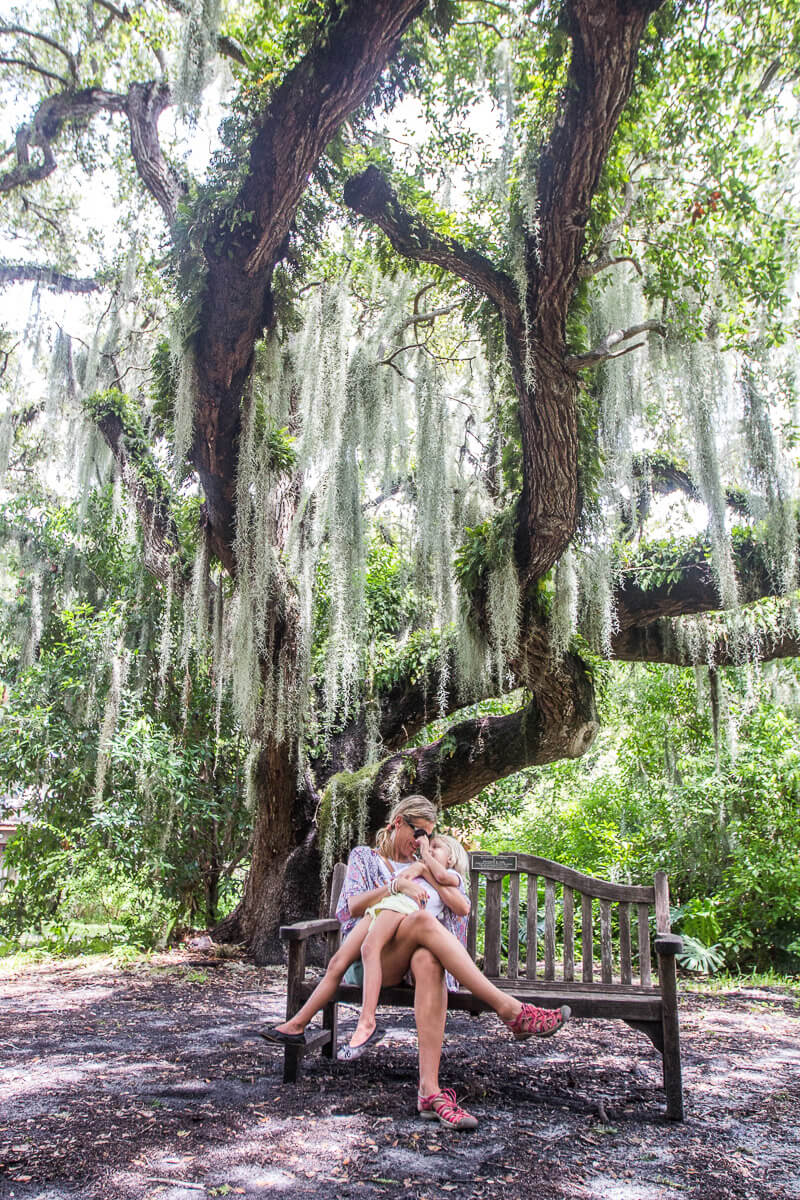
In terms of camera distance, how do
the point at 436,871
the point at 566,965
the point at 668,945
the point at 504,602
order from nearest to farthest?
the point at 668,945 → the point at 436,871 → the point at 566,965 → the point at 504,602

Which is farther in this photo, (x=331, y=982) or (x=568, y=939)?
(x=568, y=939)

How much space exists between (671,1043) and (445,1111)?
2.21 ft

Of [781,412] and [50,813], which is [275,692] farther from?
[781,412]

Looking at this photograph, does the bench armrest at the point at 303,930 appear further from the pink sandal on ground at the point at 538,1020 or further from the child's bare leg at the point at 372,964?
the pink sandal on ground at the point at 538,1020

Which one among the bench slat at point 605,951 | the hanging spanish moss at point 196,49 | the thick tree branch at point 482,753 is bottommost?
the bench slat at point 605,951

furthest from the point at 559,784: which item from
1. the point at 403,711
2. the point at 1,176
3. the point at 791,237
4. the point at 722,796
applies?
the point at 1,176

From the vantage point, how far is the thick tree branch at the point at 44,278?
6.74m

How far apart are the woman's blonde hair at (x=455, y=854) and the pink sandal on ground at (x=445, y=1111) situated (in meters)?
0.68

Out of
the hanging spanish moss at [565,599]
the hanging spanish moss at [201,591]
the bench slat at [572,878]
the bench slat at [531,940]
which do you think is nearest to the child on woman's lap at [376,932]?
the bench slat at [572,878]

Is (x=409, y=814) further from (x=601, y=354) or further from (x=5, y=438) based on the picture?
(x=5, y=438)

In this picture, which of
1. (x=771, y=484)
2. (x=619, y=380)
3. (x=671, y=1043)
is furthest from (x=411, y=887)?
(x=771, y=484)

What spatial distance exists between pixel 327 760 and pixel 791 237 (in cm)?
448

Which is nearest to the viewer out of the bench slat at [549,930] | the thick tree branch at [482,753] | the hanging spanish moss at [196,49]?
the bench slat at [549,930]

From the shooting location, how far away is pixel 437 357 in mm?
4789
